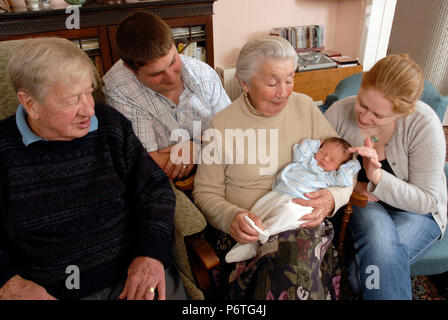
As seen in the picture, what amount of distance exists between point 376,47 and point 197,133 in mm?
2689

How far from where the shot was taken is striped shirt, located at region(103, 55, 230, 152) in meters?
1.61

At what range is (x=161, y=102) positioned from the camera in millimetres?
1686

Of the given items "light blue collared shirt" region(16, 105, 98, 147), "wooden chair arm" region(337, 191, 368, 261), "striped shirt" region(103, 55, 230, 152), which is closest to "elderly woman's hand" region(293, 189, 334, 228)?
"wooden chair arm" region(337, 191, 368, 261)

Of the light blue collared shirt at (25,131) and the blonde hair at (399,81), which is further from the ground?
the blonde hair at (399,81)

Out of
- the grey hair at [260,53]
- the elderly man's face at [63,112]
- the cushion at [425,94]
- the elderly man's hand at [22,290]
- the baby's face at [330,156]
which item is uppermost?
the grey hair at [260,53]

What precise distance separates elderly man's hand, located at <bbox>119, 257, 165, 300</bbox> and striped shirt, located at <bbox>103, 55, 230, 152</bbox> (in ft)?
2.18

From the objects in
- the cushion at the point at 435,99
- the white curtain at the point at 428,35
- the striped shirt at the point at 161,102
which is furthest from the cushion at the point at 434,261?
the white curtain at the point at 428,35

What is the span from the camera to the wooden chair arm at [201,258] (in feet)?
3.89

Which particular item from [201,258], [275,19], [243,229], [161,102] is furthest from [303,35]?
[201,258]

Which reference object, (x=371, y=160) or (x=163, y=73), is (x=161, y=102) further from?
(x=371, y=160)

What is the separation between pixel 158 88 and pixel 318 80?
218cm

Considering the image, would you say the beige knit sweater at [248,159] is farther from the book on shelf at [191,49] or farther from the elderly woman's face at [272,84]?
the book on shelf at [191,49]

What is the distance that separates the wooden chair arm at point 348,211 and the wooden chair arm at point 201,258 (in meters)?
0.65
